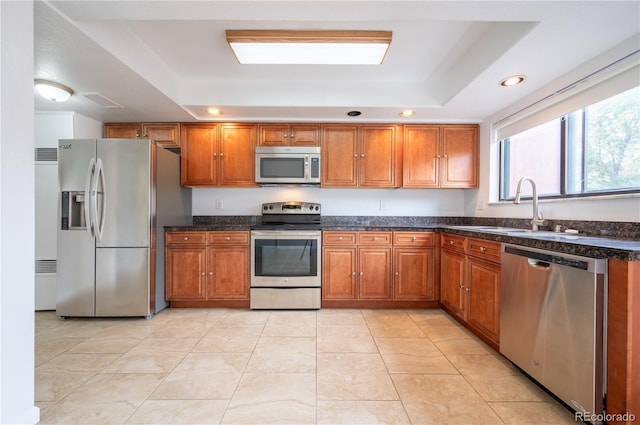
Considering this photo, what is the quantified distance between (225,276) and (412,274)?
204 cm

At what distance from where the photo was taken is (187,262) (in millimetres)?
2875

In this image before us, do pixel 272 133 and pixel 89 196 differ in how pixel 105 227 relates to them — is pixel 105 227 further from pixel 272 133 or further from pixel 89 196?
pixel 272 133

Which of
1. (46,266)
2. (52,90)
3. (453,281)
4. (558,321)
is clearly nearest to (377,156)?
(453,281)

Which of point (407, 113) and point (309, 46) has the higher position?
point (309, 46)

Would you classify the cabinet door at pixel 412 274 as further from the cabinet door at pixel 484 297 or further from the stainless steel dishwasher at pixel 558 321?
the stainless steel dishwasher at pixel 558 321

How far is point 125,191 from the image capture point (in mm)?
2568

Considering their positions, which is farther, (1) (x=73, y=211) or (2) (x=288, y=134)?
(2) (x=288, y=134)

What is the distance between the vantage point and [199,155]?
3168 mm

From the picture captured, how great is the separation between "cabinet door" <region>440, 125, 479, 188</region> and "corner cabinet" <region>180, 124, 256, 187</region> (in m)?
2.31

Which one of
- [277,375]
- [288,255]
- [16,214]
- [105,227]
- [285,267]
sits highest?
[16,214]

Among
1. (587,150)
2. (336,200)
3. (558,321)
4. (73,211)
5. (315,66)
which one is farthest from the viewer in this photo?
(336,200)

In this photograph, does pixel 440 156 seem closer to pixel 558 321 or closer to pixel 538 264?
pixel 538 264

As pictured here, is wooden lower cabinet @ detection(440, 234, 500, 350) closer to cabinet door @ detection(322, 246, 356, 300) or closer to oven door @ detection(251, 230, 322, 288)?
cabinet door @ detection(322, 246, 356, 300)

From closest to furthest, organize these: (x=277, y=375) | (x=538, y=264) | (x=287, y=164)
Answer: (x=538, y=264), (x=277, y=375), (x=287, y=164)
